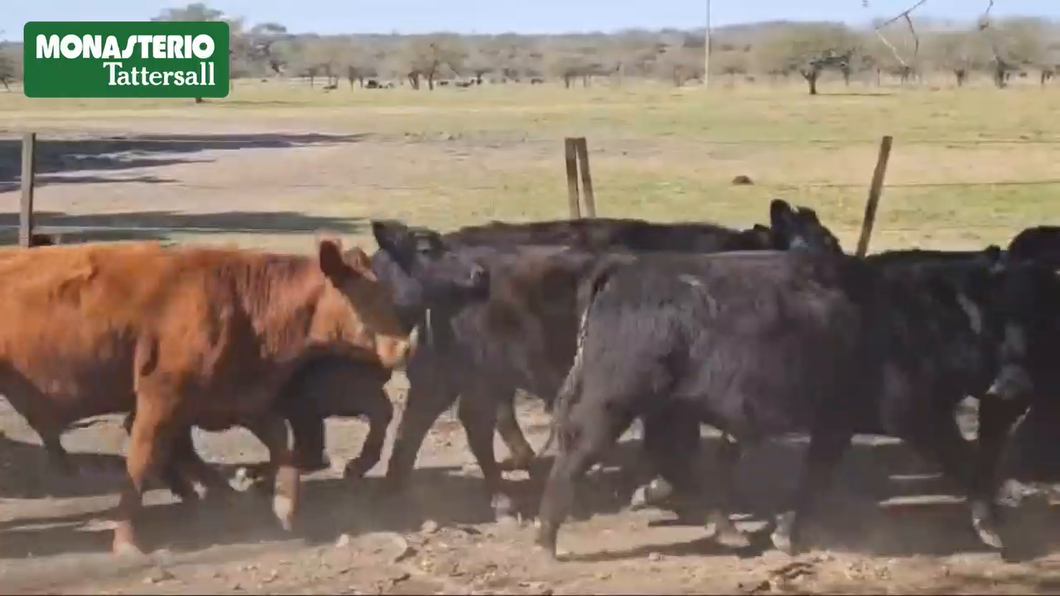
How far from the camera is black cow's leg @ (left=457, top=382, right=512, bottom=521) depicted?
25.6ft

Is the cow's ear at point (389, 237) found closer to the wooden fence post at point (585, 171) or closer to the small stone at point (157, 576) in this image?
the small stone at point (157, 576)

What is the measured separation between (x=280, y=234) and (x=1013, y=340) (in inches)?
496

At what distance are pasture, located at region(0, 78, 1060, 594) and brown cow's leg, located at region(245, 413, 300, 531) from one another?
0.35ft

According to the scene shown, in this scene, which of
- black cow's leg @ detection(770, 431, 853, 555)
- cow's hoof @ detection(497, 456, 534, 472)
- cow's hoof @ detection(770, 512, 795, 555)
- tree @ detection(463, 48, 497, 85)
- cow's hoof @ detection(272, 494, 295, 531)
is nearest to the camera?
cow's hoof @ detection(770, 512, 795, 555)

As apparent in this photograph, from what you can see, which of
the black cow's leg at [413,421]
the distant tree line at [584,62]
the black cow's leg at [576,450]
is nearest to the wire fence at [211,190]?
the black cow's leg at [413,421]

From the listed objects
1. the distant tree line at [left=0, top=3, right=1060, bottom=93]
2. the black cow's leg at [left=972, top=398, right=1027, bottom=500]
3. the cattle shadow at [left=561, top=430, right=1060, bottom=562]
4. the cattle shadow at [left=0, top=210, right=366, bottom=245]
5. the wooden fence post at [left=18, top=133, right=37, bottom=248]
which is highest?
the distant tree line at [left=0, top=3, right=1060, bottom=93]

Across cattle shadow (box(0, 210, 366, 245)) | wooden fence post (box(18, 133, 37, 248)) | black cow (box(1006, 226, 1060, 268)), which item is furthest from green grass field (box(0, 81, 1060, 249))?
black cow (box(1006, 226, 1060, 268))

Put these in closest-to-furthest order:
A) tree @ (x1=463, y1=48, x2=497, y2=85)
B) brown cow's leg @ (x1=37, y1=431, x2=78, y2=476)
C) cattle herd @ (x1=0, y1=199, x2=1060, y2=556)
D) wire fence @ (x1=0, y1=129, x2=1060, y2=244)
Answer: cattle herd @ (x1=0, y1=199, x2=1060, y2=556) → brown cow's leg @ (x1=37, y1=431, x2=78, y2=476) → wire fence @ (x1=0, y1=129, x2=1060, y2=244) → tree @ (x1=463, y1=48, x2=497, y2=85)

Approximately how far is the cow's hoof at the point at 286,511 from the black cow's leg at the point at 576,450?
Result: 1.21m

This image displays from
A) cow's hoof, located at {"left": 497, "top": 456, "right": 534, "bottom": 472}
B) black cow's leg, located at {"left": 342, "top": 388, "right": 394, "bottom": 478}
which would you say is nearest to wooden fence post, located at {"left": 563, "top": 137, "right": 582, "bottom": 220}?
cow's hoof, located at {"left": 497, "top": 456, "right": 534, "bottom": 472}

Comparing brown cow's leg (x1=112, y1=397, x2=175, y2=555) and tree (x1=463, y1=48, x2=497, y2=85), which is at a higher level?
tree (x1=463, y1=48, x2=497, y2=85)

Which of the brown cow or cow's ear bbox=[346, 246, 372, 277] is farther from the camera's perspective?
cow's ear bbox=[346, 246, 372, 277]

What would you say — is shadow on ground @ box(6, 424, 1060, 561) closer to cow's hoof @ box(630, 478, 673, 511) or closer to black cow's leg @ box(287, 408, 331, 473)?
cow's hoof @ box(630, 478, 673, 511)

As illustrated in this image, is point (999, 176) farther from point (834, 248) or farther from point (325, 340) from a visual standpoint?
point (325, 340)
